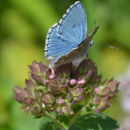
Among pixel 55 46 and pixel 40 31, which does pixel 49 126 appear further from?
pixel 40 31

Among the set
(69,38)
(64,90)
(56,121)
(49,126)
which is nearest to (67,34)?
(69,38)

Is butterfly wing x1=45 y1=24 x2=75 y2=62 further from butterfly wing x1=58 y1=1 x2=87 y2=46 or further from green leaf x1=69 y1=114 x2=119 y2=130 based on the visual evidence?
green leaf x1=69 y1=114 x2=119 y2=130

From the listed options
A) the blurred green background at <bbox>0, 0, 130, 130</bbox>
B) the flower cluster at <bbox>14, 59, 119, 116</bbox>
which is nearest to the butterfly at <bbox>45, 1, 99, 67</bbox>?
the flower cluster at <bbox>14, 59, 119, 116</bbox>

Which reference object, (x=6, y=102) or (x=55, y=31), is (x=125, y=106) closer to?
(x=6, y=102)

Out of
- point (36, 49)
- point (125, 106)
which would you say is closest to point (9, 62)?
point (36, 49)

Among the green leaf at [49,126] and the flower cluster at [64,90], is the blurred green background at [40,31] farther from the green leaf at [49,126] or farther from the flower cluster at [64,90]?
the flower cluster at [64,90]

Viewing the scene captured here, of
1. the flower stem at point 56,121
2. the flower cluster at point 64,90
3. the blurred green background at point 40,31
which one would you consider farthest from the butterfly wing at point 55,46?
the blurred green background at point 40,31

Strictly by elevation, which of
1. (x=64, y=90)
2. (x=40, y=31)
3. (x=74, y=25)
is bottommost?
(x=64, y=90)
